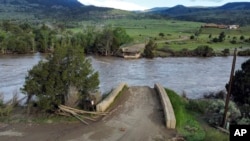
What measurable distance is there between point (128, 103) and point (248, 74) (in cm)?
882

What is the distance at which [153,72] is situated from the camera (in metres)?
45.2

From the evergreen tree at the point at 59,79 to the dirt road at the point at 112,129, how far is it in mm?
1614

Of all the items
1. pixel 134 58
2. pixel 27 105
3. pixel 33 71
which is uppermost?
pixel 33 71

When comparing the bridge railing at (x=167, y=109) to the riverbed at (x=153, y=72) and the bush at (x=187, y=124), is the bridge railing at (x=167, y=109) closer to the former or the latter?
the bush at (x=187, y=124)

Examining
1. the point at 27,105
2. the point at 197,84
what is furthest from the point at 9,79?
the point at 27,105

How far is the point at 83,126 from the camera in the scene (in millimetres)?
16219

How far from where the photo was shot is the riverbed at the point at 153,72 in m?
35.8

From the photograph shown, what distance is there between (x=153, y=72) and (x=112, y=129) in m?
29.8

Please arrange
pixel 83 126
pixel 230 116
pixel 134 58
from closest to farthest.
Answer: pixel 83 126, pixel 230 116, pixel 134 58

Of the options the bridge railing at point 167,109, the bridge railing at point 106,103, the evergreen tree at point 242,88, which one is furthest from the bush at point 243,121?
the evergreen tree at point 242,88

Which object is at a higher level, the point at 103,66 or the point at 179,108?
the point at 179,108

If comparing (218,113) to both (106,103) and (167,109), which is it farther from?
(106,103)

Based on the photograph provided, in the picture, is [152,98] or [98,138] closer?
[98,138]

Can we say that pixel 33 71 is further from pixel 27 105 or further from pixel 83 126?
pixel 83 126
